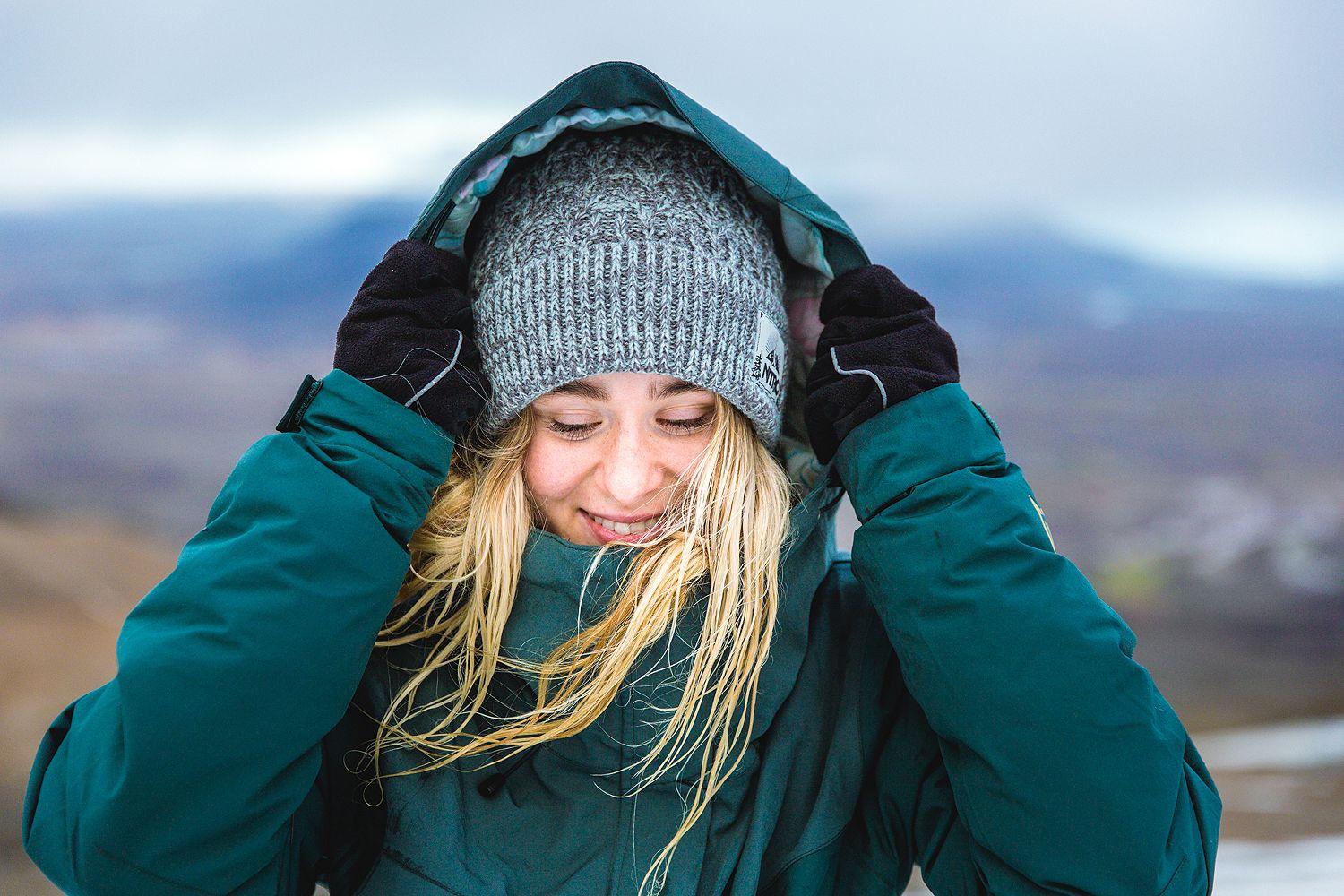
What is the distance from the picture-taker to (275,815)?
1.08 m

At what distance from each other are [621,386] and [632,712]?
41 centimetres

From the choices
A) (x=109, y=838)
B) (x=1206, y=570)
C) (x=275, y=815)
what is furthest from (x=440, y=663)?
(x=1206, y=570)

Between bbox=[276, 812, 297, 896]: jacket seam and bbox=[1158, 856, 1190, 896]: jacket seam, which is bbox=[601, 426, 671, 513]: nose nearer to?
bbox=[276, 812, 297, 896]: jacket seam

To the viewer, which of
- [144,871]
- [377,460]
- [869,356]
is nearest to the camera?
[144,871]

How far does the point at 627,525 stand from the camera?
1.32 meters

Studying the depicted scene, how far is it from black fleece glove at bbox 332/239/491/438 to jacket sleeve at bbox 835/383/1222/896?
1.61ft

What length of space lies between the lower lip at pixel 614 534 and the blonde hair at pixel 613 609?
2 cm

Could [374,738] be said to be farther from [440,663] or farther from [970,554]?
[970,554]

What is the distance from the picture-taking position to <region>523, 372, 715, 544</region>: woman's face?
4.20 feet

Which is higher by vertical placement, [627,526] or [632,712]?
[627,526]

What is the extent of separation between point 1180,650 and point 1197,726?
0.24 m

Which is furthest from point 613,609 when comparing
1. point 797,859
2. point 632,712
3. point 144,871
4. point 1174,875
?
point 1174,875

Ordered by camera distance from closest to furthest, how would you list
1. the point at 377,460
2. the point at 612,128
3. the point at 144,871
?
the point at 144,871 < the point at 377,460 < the point at 612,128

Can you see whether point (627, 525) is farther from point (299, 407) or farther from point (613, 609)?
point (299, 407)
